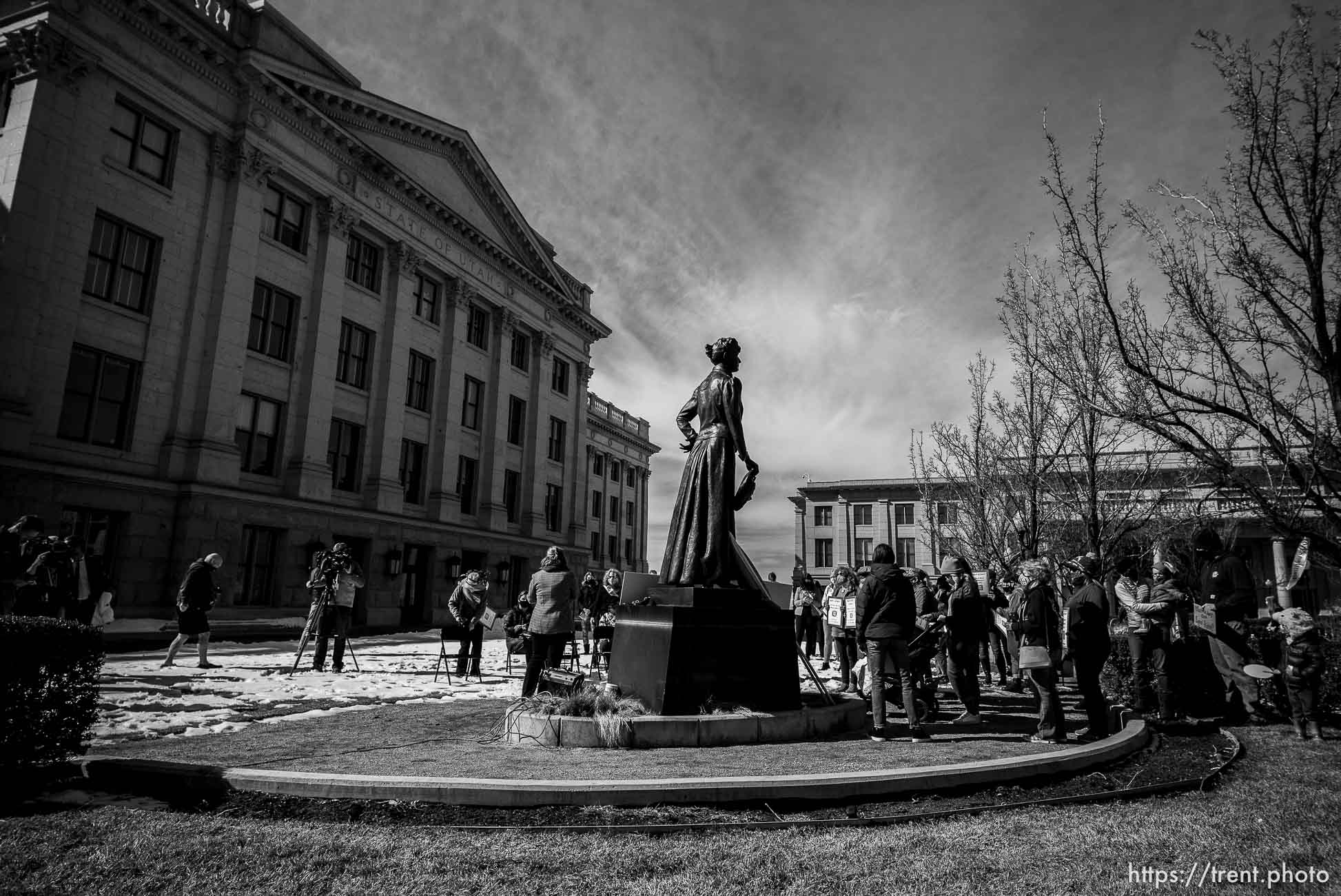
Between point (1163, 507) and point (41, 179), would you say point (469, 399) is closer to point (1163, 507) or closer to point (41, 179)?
point (41, 179)

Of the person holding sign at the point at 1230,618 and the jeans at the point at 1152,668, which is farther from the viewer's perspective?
the person holding sign at the point at 1230,618

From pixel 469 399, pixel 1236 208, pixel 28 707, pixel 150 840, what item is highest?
pixel 469 399

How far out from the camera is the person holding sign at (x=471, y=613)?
13.4m

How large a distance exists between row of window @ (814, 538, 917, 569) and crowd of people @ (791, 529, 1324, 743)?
62.1 meters

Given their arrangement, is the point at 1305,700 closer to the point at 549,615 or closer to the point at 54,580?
the point at 549,615

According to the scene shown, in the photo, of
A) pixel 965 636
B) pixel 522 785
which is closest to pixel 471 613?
pixel 965 636

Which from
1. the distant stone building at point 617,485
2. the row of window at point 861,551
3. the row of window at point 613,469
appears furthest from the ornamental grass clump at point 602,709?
the row of window at point 861,551

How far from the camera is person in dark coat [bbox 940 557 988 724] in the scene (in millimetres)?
9016

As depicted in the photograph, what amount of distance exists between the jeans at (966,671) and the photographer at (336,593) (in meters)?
9.08

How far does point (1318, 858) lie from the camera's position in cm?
415

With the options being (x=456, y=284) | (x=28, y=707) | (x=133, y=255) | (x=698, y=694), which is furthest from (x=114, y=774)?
(x=456, y=284)

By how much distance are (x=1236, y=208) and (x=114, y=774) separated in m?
9.98

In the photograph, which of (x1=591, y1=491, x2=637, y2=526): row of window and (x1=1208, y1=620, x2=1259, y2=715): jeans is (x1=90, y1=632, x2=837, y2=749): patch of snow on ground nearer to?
(x1=1208, y1=620, x2=1259, y2=715): jeans

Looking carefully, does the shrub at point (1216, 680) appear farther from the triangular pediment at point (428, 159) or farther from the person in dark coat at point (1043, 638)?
the triangular pediment at point (428, 159)
